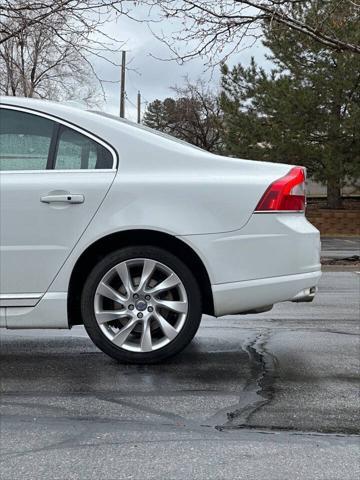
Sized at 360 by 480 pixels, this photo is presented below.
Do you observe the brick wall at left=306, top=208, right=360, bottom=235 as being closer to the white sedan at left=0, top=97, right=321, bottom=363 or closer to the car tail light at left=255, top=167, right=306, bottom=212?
the car tail light at left=255, top=167, right=306, bottom=212

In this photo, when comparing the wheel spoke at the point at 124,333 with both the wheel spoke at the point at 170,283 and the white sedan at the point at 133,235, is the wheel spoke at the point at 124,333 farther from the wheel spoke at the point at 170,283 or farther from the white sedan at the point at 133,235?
the wheel spoke at the point at 170,283

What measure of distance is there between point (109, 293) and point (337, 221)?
26531 millimetres

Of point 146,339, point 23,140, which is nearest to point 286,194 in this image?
point 146,339

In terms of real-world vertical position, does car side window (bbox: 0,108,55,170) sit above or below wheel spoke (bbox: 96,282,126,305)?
above

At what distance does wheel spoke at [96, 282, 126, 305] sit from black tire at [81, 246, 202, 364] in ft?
0.12

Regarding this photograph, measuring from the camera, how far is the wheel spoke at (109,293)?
14.1 ft

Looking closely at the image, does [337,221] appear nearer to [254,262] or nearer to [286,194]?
[286,194]

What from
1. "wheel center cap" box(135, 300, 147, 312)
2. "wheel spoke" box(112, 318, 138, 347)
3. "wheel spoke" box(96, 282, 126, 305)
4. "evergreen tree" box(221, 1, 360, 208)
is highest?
"evergreen tree" box(221, 1, 360, 208)

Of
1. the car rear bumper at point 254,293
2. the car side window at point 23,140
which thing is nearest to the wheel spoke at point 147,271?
the car rear bumper at point 254,293

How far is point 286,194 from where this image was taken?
4.38 m

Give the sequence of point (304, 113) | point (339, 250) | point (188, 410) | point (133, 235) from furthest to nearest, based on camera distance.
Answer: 1. point (304, 113)
2. point (339, 250)
3. point (133, 235)
4. point (188, 410)

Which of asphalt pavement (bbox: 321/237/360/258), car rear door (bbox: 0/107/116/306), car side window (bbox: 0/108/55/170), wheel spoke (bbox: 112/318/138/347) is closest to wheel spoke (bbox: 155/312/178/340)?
wheel spoke (bbox: 112/318/138/347)

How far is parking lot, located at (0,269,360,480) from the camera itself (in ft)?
9.50

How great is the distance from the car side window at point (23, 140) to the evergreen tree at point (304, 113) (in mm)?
22352
